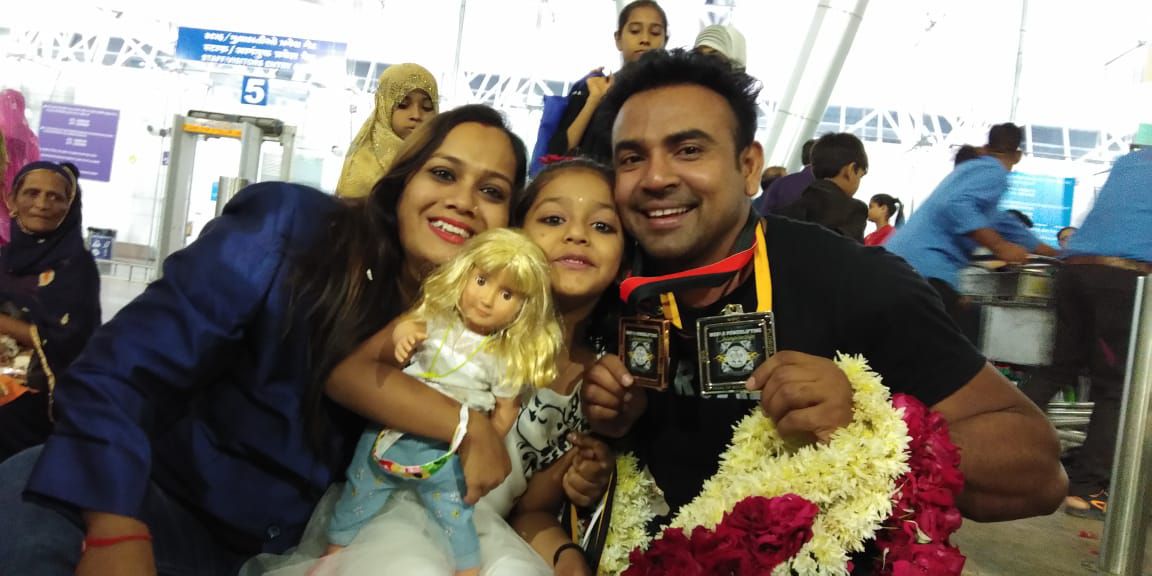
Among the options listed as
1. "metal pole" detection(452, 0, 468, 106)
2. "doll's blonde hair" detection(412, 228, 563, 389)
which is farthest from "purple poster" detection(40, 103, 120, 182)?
"doll's blonde hair" detection(412, 228, 563, 389)

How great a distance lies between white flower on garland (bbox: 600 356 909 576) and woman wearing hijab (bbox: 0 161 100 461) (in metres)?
3.03

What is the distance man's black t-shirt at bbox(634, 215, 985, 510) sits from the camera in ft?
6.47

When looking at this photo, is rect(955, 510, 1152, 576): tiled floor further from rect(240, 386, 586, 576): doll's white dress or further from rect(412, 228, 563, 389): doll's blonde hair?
rect(412, 228, 563, 389): doll's blonde hair

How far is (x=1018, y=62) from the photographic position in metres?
14.8

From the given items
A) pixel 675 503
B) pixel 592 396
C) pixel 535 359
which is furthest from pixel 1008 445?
pixel 535 359

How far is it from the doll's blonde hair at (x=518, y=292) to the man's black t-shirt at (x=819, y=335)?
0.34 m

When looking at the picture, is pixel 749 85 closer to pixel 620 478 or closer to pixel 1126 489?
pixel 620 478

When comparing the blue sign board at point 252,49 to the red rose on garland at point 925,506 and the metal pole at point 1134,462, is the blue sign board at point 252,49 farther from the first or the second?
the red rose on garland at point 925,506

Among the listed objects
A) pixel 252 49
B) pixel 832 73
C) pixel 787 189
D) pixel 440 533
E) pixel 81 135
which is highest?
pixel 832 73

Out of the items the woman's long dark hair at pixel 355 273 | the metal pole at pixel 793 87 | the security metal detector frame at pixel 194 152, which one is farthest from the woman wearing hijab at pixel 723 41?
the metal pole at pixel 793 87

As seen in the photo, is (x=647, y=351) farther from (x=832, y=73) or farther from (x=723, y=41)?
(x=832, y=73)

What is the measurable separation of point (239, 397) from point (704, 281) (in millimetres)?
1138

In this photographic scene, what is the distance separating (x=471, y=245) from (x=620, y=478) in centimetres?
73

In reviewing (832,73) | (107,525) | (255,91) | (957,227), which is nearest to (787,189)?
(957,227)
